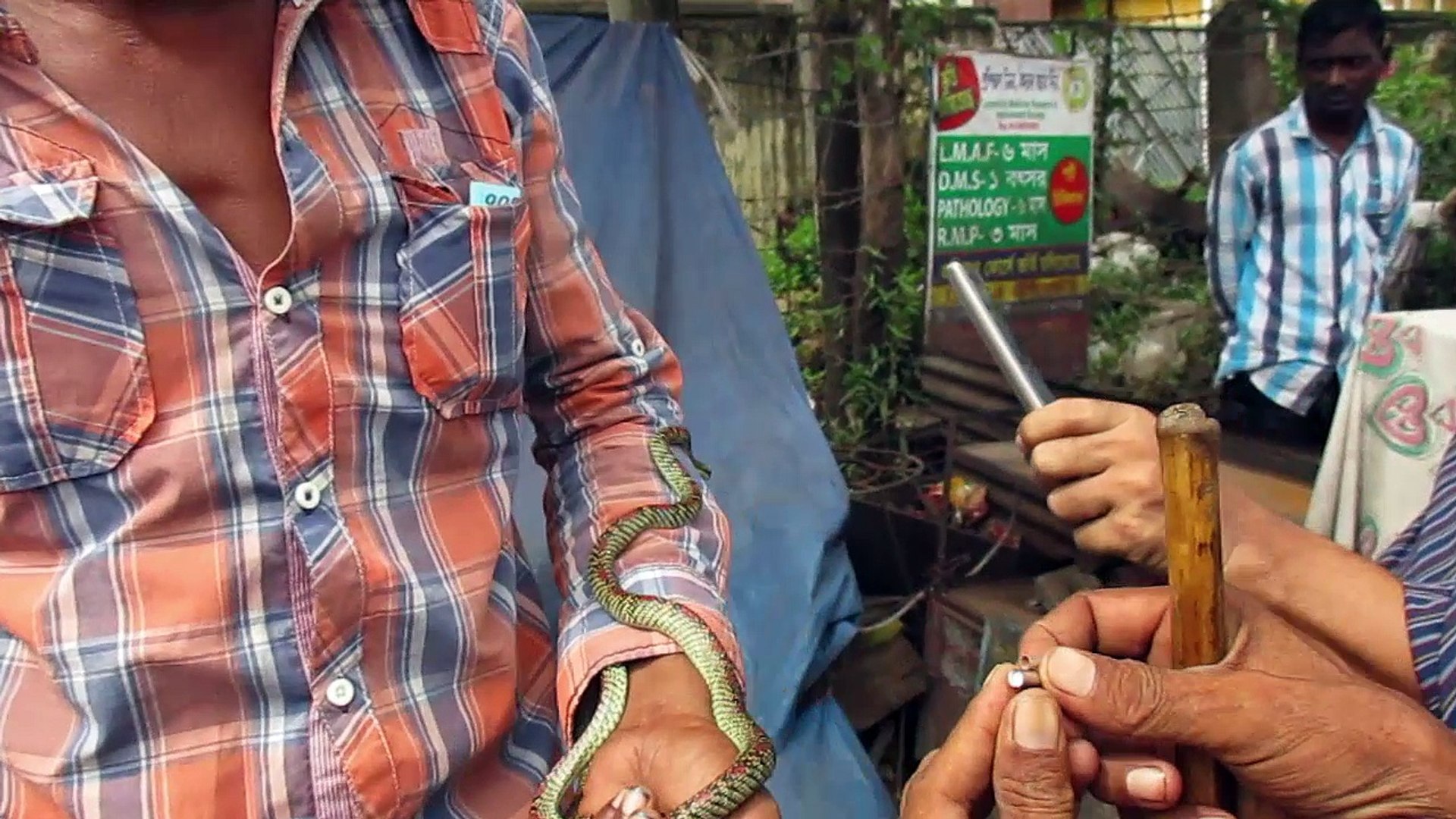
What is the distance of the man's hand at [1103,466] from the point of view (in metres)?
1.52

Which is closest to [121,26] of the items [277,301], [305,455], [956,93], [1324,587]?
[277,301]

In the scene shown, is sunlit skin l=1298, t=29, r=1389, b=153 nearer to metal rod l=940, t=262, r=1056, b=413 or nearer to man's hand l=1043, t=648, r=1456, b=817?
metal rod l=940, t=262, r=1056, b=413

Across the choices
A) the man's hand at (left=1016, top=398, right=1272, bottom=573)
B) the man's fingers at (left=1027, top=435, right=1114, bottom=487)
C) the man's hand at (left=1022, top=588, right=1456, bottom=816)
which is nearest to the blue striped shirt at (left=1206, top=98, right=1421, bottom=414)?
the man's hand at (left=1016, top=398, right=1272, bottom=573)

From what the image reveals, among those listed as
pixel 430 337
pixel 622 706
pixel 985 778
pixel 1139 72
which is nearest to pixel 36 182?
pixel 430 337

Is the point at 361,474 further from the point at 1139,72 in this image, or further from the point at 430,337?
the point at 1139,72

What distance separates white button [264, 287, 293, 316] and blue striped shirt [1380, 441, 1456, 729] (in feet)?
4.11

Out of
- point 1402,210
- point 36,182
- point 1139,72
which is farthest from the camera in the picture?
point 1139,72

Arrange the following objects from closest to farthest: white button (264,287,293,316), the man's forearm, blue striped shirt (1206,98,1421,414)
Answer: white button (264,287,293,316) < the man's forearm < blue striped shirt (1206,98,1421,414)

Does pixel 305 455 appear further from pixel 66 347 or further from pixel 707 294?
pixel 707 294

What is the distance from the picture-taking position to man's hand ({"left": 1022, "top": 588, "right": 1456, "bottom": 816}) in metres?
1.04

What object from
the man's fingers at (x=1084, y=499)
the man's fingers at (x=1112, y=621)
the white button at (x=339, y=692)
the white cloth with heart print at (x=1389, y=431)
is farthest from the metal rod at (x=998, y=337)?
the white cloth with heart print at (x=1389, y=431)

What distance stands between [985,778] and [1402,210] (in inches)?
161

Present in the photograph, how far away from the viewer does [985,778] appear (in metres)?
1.11

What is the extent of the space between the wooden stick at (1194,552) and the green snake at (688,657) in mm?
388
